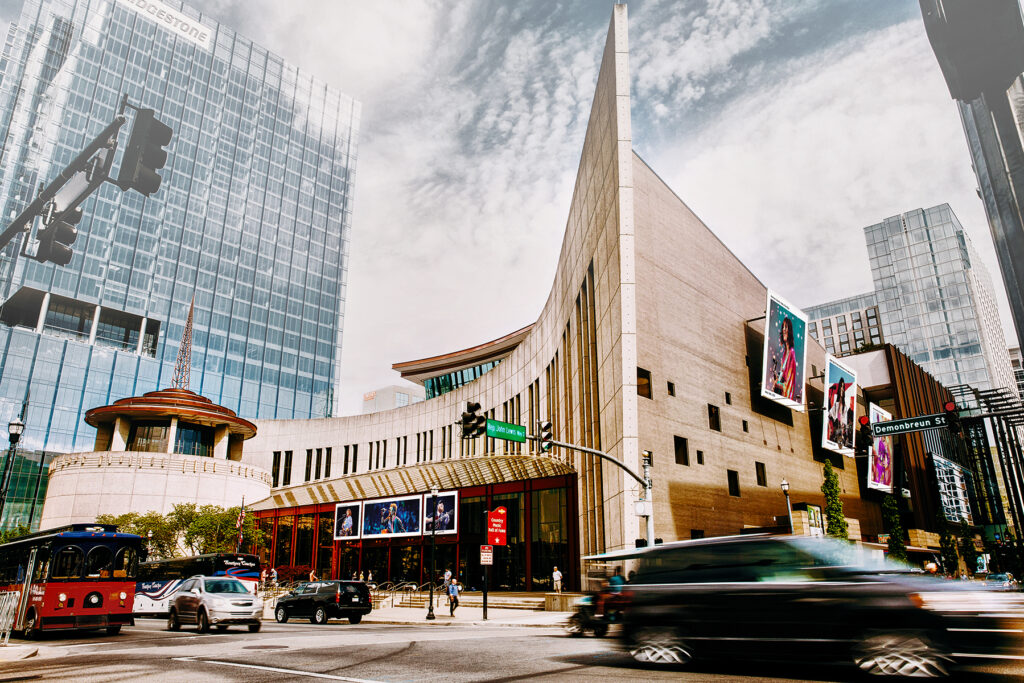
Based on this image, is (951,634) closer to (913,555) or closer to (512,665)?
(512,665)

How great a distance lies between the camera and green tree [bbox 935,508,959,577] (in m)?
60.9

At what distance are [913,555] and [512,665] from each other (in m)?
62.1

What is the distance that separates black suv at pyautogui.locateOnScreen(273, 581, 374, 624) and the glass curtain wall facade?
469ft

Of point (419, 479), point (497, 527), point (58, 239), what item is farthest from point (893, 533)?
point (58, 239)

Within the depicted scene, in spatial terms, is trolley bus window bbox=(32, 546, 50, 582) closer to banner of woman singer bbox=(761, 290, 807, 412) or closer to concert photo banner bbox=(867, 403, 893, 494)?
banner of woman singer bbox=(761, 290, 807, 412)

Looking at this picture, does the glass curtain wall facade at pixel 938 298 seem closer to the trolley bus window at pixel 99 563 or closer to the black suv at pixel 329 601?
the black suv at pixel 329 601

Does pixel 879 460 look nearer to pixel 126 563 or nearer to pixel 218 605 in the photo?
pixel 218 605

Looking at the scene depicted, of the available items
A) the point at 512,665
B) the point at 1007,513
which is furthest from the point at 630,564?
the point at 1007,513

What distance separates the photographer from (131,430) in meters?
59.8

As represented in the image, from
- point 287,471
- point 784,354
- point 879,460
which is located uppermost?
point 784,354

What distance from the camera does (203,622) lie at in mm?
19812

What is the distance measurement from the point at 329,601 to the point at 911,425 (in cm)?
2279

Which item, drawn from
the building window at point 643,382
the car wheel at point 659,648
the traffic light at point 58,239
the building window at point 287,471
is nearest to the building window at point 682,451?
the building window at point 643,382

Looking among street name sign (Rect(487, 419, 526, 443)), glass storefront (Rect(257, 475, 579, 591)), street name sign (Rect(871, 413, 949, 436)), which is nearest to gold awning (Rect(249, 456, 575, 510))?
Answer: glass storefront (Rect(257, 475, 579, 591))
